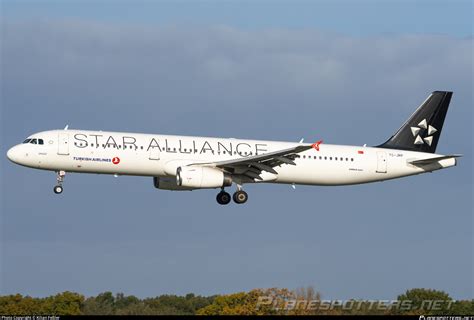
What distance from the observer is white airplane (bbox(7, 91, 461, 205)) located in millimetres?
64812

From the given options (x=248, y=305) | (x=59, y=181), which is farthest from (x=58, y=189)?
(x=248, y=305)

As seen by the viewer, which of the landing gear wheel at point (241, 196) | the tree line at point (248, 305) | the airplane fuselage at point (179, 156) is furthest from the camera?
the landing gear wheel at point (241, 196)

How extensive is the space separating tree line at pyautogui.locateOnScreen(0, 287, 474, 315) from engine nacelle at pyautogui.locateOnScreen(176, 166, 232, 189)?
22.4 feet

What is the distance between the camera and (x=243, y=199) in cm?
6856

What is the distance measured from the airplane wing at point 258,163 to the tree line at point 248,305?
758 cm

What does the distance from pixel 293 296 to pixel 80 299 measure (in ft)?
60.8

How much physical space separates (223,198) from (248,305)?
931 cm

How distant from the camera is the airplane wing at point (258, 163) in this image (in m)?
65.1

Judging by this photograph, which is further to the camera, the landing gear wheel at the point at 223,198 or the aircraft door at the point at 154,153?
the landing gear wheel at the point at 223,198

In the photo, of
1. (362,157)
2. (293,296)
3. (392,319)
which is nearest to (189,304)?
(362,157)

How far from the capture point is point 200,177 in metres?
65.9

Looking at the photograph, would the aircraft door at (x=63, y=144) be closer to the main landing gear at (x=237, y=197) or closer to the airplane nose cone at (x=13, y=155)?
the airplane nose cone at (x=13, y=155)

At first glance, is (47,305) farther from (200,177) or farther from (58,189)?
(200,177)

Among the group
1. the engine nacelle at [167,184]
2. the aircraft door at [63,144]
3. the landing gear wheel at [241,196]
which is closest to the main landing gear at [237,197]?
the landing gear wheel at [241,196]
